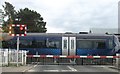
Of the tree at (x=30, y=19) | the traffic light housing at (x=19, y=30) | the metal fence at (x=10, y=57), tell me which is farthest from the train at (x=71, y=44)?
the tree at (x=30, y=19)

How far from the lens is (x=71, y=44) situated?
43.3 meters

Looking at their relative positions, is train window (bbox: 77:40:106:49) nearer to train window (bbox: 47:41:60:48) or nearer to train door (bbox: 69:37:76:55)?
train door (bbox: 69:37:76:55)

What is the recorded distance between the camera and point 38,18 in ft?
301

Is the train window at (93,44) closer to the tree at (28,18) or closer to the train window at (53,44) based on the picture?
the train window at (53,44)

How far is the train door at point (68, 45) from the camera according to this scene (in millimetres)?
43031

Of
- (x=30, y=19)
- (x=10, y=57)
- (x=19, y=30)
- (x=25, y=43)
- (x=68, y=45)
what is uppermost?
(x=30, y=19)

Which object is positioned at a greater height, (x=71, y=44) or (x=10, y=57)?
(x=71, y=44)

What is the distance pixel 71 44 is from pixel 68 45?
0.51 meters

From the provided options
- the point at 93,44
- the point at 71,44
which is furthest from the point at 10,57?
the point at 93,44

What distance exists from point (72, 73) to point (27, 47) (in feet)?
74.8

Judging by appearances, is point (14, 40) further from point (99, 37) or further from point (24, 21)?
point (24, 21)

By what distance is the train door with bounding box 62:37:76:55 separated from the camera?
43.0m

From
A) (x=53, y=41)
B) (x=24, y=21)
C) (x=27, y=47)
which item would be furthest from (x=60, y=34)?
(x=24, y=21)

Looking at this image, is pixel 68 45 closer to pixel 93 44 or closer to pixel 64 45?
pixel 64 45
